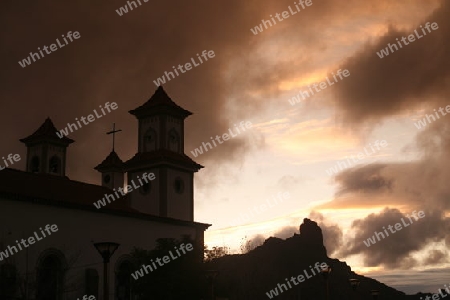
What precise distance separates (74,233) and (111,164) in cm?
2172

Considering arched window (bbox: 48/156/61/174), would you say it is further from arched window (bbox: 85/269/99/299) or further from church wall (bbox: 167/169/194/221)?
arched window (bbox: 85/269/99/299)

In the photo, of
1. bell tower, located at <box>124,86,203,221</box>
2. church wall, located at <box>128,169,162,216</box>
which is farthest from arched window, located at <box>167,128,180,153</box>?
church wall, located at <box>128,169,162,216</box>

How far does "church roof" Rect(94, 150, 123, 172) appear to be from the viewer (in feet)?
173

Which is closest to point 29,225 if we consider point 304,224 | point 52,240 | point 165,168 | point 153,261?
point 52,240

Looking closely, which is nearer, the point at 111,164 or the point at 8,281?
the point at 8,281

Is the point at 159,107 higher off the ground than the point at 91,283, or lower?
higher

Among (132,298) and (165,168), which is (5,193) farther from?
(165,168)

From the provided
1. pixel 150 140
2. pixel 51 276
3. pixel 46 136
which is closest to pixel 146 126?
pixel 150 140

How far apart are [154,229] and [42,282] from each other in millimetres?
8722

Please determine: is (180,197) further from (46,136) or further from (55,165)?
(46,136)

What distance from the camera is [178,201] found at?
40.9 meters

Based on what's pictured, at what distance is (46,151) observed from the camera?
171ft

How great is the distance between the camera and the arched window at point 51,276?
97.7 ft

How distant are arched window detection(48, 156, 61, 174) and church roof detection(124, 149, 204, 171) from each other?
12.3 m
